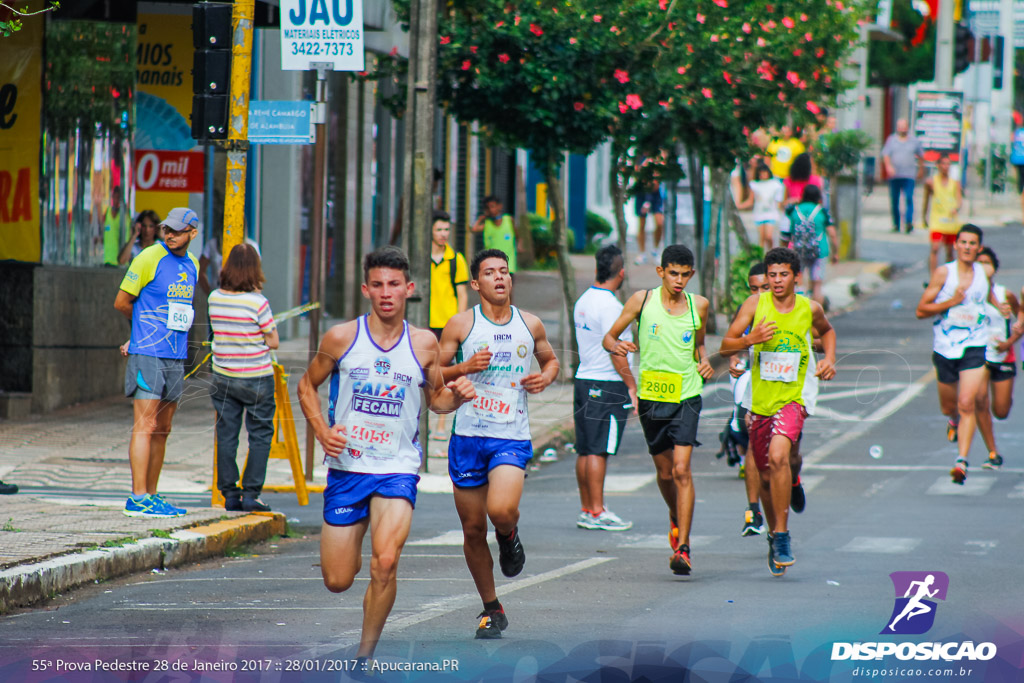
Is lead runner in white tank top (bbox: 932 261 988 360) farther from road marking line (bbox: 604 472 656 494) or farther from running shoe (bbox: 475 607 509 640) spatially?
running shoe (bbox: 475 607 509 640)

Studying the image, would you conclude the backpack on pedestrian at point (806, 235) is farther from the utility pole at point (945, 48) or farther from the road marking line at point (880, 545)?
the road marking line at point (880, 545)

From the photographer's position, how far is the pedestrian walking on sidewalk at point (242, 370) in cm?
1077

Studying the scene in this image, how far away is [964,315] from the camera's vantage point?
1348 cm

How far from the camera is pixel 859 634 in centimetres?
762

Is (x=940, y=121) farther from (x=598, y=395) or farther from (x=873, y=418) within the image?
(x=598, y=395)

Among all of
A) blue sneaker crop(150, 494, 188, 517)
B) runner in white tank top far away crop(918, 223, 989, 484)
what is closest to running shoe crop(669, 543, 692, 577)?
blue sneaker crop(150, 494, 188, 517)

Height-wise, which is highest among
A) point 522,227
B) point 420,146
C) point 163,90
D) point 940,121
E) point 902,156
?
point 940,121

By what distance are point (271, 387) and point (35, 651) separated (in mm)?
4098

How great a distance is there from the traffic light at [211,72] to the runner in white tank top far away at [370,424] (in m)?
4.58

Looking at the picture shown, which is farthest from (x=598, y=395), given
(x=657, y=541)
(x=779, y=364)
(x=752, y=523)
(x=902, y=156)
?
(x=902, y=156)

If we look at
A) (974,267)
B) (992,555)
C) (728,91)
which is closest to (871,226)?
(728,91)

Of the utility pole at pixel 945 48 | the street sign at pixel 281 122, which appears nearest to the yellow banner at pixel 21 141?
the street sign at pixel 281 122

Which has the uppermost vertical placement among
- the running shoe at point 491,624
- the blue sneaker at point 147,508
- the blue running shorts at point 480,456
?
the blue running shorts at point 480,456

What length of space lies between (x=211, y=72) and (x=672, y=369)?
365 centimetres
